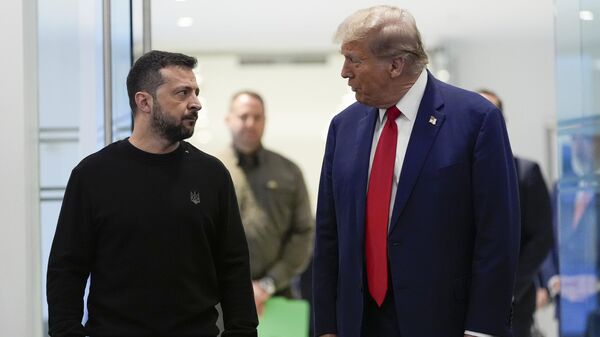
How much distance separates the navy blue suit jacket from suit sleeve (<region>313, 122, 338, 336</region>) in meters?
0.12

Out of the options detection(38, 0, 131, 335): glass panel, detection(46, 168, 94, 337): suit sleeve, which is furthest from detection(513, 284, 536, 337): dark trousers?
detection(46, 168, 94, 337): suit sleeve

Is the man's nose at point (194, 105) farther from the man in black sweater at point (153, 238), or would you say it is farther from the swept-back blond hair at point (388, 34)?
the swept-back blond hair at point (388, 34)

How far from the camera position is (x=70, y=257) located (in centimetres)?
330

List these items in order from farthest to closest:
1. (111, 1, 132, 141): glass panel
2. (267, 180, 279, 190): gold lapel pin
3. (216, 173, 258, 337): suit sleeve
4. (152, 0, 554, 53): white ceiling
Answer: (152, 0, 554, 53): white ceiling, (267, 180, 279, 190): gold lapel pin, (111, 1, 132, 141): glass panel, (216, 173, 258, 337): suit sleeve

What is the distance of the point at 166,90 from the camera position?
11.1 ft

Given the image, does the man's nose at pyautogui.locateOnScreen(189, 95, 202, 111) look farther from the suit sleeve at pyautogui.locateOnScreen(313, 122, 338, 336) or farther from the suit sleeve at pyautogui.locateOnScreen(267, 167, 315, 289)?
the suit sleeve at pyautogui.locateOnScreen(267, 167, 315, 289)

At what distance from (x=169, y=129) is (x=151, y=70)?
0.20m

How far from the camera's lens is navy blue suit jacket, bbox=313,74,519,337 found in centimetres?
318

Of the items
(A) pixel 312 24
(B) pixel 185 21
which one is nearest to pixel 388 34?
(B) pixel 185 21

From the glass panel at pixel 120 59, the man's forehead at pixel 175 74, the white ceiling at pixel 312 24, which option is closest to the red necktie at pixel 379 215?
the man's forehead at pixel 175 74

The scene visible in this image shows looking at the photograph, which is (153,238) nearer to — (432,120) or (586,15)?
(432,120)

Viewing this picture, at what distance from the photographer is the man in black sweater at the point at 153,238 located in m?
3.27

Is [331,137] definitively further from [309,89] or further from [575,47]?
[309,89]

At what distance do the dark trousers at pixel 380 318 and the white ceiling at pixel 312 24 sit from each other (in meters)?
6.29
